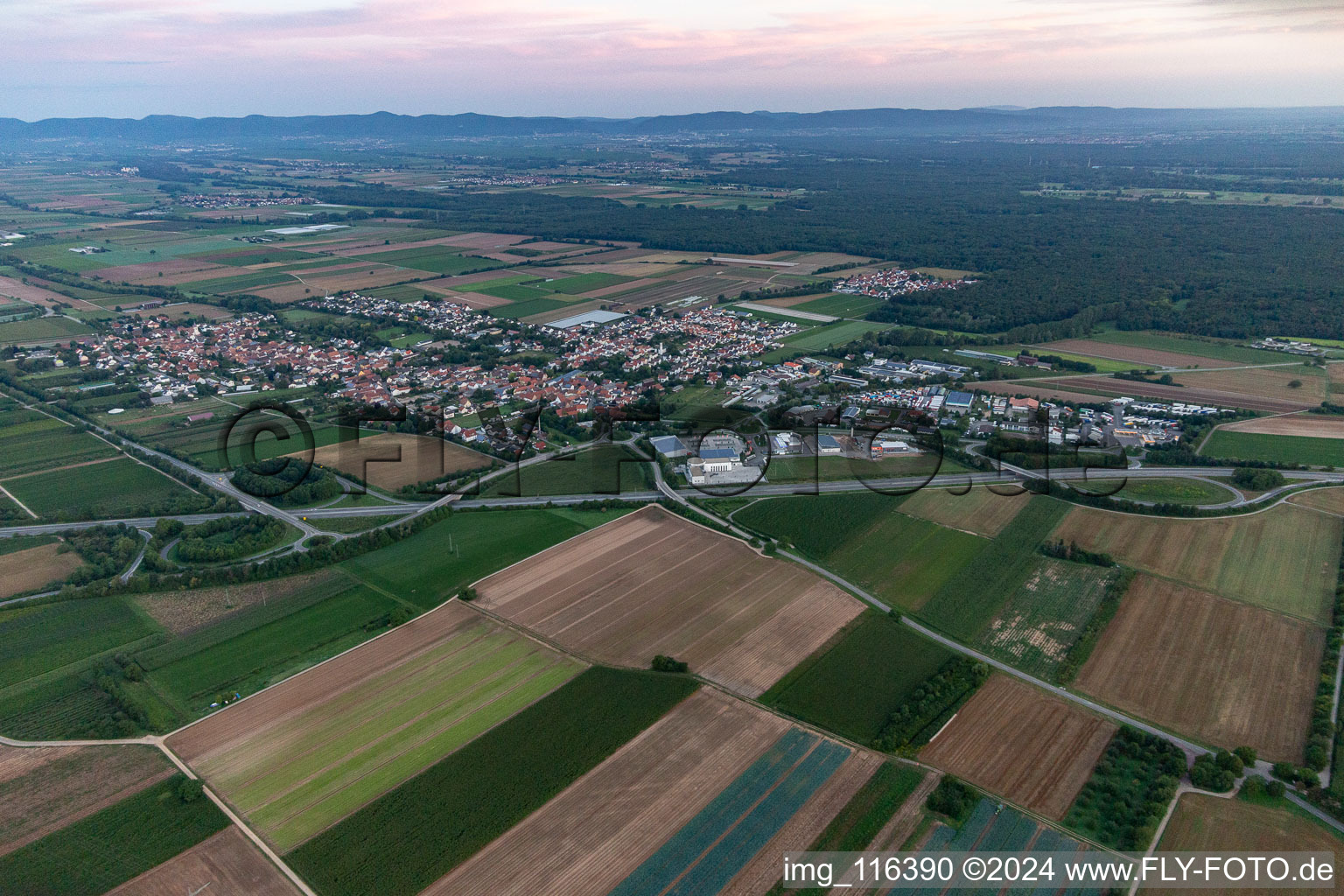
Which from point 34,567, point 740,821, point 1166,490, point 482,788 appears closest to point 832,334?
point 1166,490

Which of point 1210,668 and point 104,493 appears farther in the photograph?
point 104,493

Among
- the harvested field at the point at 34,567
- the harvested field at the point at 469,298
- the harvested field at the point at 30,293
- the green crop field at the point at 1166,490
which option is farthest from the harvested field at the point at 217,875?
the harvested field at the point at 30,293

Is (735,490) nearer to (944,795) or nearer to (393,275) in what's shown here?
(944,795)

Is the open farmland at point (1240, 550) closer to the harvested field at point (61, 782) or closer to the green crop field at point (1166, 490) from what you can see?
the green crop field at point (1166, 490)

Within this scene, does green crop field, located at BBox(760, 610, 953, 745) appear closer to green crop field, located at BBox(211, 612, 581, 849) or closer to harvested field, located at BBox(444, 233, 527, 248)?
green crop field, located at BBox(211, 612, 581, 849)

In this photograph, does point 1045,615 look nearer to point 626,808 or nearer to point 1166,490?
point 1166,490

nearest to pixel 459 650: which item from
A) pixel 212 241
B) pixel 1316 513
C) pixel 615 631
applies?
pixel 615 631
